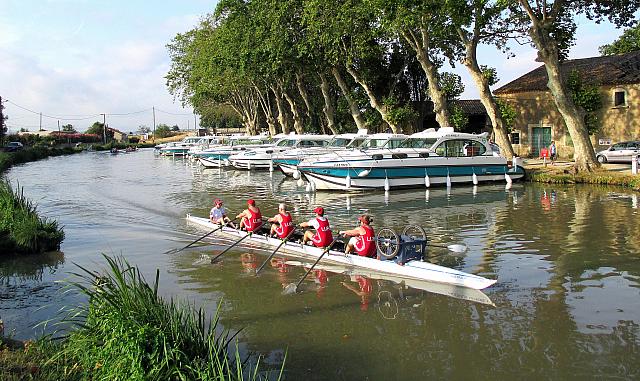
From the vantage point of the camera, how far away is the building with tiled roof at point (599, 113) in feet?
119

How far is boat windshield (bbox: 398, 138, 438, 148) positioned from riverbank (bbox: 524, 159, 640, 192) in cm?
621

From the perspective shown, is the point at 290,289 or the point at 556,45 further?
the point at 556,45

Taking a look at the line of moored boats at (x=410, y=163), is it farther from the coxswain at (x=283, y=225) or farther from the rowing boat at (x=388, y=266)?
the coxswain at (x=283, y=225)

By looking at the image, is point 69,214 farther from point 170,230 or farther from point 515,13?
point 515,13

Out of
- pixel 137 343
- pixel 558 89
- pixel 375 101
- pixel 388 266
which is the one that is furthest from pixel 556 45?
pixel 137 343

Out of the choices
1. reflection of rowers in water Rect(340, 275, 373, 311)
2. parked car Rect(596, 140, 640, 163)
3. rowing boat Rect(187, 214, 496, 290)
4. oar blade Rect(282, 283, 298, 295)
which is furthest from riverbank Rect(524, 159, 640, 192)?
oar blade Rect(282, 283, 298, 295)

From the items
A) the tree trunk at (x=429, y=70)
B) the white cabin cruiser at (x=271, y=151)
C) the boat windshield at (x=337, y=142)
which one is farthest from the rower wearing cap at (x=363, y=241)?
the white cabin cruiser at (x=271, y=151)

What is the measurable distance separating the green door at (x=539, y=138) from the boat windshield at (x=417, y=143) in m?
16.0

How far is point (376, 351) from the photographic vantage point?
8375 mm

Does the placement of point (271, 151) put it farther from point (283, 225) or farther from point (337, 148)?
point (283, 225)

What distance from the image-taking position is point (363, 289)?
37.4 feet

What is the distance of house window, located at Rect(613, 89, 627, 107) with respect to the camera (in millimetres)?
36406

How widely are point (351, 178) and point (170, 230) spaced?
391 inches

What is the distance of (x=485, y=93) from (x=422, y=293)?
22.9 metres
